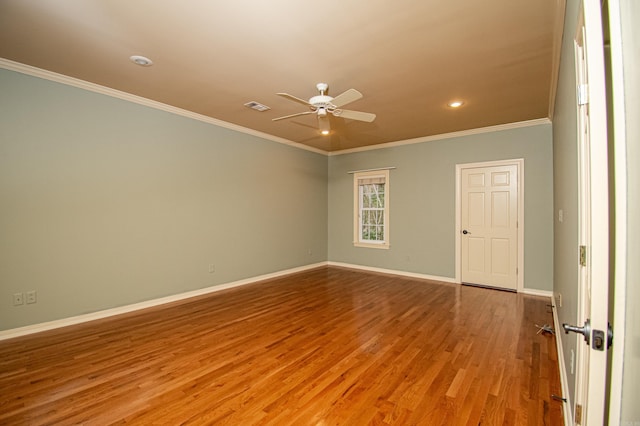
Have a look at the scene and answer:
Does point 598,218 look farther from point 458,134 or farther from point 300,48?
point 458,134

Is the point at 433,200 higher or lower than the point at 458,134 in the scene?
lower

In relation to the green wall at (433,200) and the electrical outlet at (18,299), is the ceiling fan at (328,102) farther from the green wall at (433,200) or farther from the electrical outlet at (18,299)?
the electrical outlet at (18,299)

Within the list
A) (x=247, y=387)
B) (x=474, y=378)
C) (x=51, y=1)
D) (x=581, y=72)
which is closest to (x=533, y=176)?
(x=474, y=378)

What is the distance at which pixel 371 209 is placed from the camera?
21.4ft

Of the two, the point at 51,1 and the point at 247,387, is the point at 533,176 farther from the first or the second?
the point at 51,1

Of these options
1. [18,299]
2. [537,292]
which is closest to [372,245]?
[537,292]

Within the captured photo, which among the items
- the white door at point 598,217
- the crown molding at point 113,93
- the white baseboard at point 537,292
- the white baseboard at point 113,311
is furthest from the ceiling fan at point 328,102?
the white baseboard at point 537,292

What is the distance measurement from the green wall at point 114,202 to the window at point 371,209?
7.16 feet

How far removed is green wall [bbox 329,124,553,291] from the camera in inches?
178

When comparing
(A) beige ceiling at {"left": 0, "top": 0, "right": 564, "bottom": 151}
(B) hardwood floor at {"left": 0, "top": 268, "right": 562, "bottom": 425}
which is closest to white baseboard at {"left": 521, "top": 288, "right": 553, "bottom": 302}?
(B) hardwood floor at {"left": 0, "top": 268, "right": 562, "bottom": 425}

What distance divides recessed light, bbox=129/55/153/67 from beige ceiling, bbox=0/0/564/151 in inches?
2.1

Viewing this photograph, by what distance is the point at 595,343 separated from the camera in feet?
2.62

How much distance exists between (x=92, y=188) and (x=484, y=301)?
17.9ft

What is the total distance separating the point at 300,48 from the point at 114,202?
294cm
